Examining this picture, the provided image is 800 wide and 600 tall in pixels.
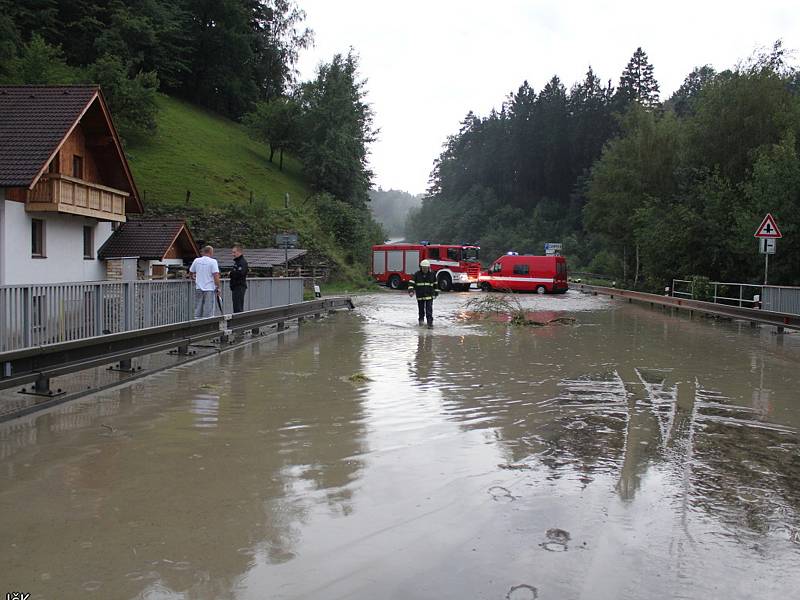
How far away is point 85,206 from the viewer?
2608 centimetres

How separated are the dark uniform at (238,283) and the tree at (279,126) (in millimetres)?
57799

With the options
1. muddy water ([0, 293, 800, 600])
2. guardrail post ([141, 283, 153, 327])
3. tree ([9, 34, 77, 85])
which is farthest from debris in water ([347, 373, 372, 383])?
tree ([9, 34, 77, 85])

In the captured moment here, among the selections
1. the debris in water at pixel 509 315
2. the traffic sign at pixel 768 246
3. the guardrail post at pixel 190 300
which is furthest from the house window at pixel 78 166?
the traffic sign at pixel 768 246

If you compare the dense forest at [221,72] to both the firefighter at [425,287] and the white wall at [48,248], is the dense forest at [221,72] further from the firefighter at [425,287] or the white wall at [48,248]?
the firefighter at [425,287]

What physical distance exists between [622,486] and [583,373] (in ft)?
20.6

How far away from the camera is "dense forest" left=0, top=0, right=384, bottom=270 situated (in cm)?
5612

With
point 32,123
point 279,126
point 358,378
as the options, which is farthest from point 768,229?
point 279,126

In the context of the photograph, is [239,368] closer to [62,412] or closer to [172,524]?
[62,412]

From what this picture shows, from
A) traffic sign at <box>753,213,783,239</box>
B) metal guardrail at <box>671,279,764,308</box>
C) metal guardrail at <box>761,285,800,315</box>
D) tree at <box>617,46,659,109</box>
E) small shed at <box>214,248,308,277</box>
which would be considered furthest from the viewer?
tree at <box>617,46,659,109</box>

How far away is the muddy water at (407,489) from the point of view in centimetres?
391

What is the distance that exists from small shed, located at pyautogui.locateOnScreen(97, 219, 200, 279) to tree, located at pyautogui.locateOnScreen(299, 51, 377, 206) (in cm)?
3521

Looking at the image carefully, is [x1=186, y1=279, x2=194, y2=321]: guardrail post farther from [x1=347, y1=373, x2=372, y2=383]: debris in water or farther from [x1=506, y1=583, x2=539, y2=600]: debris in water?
[x1=506, y1=583, x2=539, y2=600]: debris in water

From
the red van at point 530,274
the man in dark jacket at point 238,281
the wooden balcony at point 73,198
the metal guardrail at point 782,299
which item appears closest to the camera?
the man in dark jacket at point 238,281

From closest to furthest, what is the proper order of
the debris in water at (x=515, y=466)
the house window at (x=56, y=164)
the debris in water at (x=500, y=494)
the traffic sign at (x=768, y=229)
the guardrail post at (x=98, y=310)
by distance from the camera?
1. the debris in water at (x=500, y=494)
2. the debris in water at (x=515, y=466)
3. the guardrail post at (x=98, y=310)
4. the traffic sign at (x=768, y=229)
5. the house window at (x=56, y=164)
